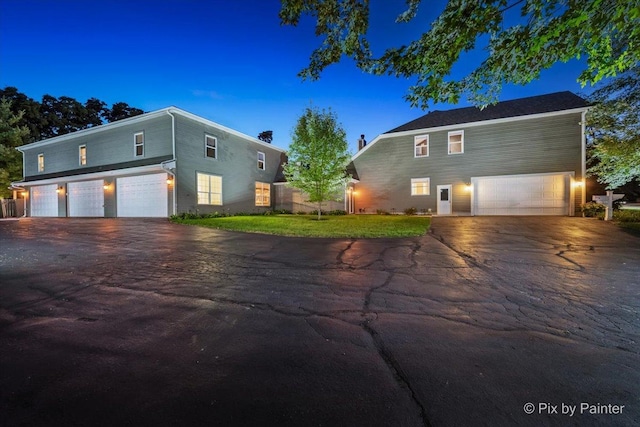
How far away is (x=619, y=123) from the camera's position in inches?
451

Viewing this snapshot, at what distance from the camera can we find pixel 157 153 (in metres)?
15.2

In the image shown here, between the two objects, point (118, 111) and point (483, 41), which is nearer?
point (483, 41)

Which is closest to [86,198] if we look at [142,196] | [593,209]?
[142,196]

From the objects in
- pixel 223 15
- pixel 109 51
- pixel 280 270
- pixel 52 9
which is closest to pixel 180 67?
pixel 109 51

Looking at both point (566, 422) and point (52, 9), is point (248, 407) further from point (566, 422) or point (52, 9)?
point (52, 9)

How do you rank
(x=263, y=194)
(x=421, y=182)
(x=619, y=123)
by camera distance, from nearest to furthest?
(x=619, y=123), (x=421, y=182), (x=263, y=194)

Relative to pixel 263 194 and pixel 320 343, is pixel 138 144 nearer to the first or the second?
pixel 263 194

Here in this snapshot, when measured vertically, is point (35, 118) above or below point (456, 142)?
above

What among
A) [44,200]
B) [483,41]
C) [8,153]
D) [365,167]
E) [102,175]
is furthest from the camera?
[8,153]

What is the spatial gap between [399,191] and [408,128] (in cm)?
453

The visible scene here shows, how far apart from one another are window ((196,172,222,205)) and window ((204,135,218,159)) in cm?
129

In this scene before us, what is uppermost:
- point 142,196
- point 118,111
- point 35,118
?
point 118,111

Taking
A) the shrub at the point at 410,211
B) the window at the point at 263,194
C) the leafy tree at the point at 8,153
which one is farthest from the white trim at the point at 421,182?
the leafy tree at the point at 8,153

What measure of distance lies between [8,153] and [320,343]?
107ft
